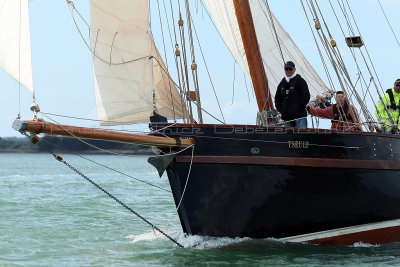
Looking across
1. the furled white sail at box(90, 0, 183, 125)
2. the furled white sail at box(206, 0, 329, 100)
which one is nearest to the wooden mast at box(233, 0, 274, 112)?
the furled white sail at box(206, 0, 329, 100)

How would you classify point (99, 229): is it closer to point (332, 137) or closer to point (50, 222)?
point (50, 222)

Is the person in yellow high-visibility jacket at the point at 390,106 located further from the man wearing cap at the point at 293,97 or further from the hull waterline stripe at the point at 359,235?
the man wearing cap at the point at 293,97

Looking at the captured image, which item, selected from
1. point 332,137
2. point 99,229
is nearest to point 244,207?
point 332,137

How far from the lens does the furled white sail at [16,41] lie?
11219 mm

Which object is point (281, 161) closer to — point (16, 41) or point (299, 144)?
point (299, 144)

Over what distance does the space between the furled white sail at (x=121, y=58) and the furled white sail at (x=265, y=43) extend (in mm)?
2831

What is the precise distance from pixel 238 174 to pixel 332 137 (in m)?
1.56

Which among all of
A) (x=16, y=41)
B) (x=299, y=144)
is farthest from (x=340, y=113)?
(x=16, y=41)

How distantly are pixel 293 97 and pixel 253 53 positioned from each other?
134 centimetres

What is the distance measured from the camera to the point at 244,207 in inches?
511

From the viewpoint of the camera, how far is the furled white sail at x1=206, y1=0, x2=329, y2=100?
1572cm

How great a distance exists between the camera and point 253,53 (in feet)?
47.2

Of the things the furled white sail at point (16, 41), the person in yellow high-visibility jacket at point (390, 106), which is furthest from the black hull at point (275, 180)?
the furled white sail at point (16, 41)

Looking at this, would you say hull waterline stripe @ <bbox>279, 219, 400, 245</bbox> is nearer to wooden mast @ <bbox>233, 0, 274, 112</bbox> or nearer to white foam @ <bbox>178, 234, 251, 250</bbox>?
white foam @ <bbox>178, 234, 251, 250</bbox>
